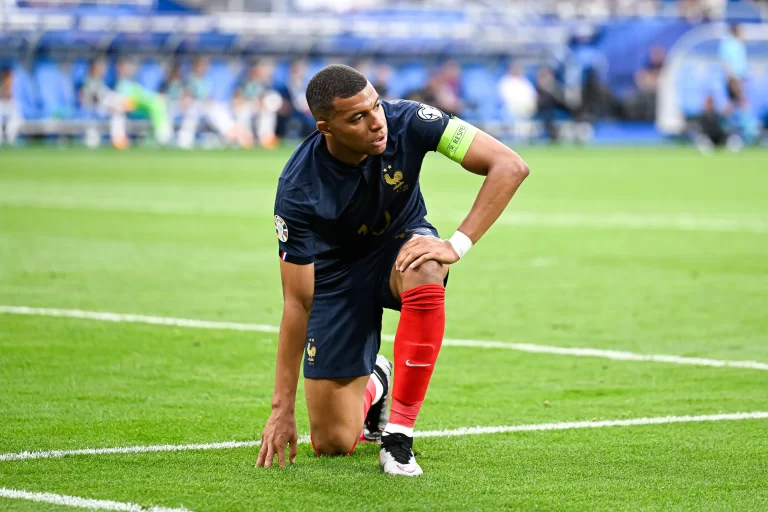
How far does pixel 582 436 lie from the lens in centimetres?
548

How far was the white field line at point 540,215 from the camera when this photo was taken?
1540cm

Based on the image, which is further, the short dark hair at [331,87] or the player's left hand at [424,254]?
the player's left hand at [424,254]

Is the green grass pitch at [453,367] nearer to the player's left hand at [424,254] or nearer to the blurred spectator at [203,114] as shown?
the player's left hand at [424,254]

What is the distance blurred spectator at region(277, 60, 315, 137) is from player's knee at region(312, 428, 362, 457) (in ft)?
108

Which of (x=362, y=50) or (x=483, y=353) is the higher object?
(x=483, y=353)

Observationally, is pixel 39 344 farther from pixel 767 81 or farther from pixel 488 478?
pixel 767 81

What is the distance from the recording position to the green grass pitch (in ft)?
Result: 15.1

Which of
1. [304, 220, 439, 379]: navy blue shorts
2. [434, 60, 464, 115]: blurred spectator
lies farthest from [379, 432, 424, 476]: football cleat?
[434, 60, 464, 115]: blurred spectator

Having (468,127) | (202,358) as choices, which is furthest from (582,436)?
(202,358)

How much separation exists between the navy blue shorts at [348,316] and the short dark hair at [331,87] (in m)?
0.76

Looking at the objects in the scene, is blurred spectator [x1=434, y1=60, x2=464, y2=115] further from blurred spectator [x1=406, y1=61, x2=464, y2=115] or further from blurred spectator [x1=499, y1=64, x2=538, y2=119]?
blurred spectator [x1=499, y1=64, x2=538, y2=119]

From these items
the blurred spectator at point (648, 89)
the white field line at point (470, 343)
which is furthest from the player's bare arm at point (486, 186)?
the blurred spectator at point (648, 89)

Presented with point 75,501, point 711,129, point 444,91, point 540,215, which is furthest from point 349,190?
point 444,91

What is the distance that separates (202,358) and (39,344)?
1.05 metres
